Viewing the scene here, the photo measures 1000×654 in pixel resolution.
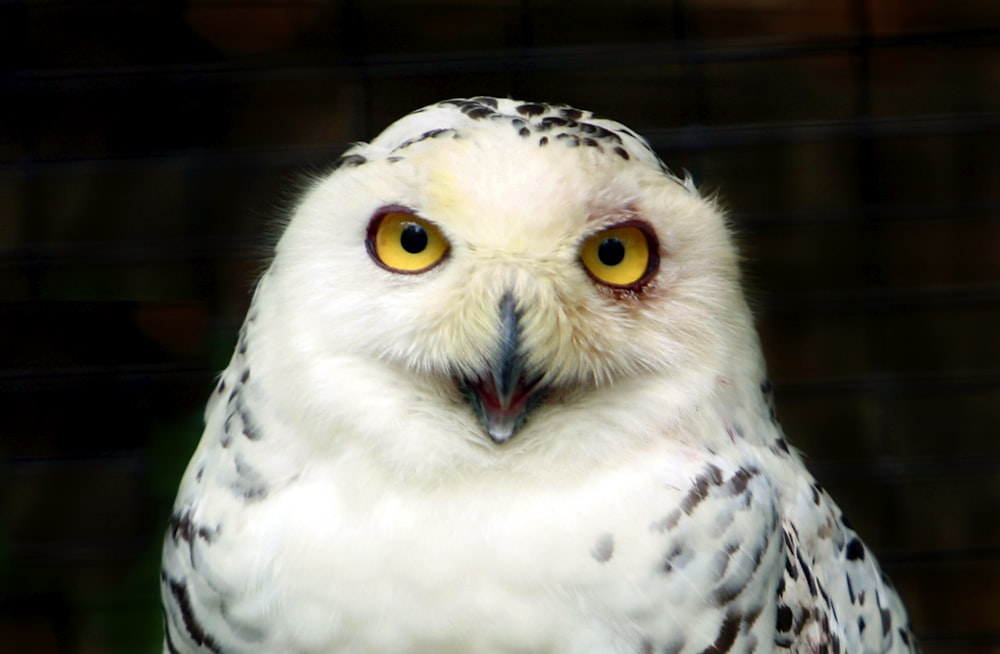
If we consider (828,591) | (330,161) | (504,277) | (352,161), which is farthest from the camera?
(330,161)

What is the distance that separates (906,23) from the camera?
2.23 metres

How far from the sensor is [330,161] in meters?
2.13

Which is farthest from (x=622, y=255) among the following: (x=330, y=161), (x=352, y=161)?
(x=330, y=161)

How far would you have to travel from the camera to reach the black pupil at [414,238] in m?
1.02

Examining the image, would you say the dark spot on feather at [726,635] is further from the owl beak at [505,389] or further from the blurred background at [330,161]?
the blurred background at [330,161]

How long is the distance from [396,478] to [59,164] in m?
1.45

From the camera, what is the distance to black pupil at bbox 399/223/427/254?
3.34ft

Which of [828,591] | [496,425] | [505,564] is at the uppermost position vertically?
[496,425]

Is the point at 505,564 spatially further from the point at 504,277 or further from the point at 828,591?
the point at 828,591

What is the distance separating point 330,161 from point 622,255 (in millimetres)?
1184

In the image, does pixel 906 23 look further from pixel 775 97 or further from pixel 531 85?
pixel 531 85

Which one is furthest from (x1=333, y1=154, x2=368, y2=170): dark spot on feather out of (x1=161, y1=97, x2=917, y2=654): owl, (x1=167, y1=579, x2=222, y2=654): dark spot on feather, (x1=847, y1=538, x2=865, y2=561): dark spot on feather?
(x1=847, y1=538, x2=865, y2=561): dark spot on feather

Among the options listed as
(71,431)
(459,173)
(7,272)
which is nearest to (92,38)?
(7,272)

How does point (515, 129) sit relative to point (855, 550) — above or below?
above
